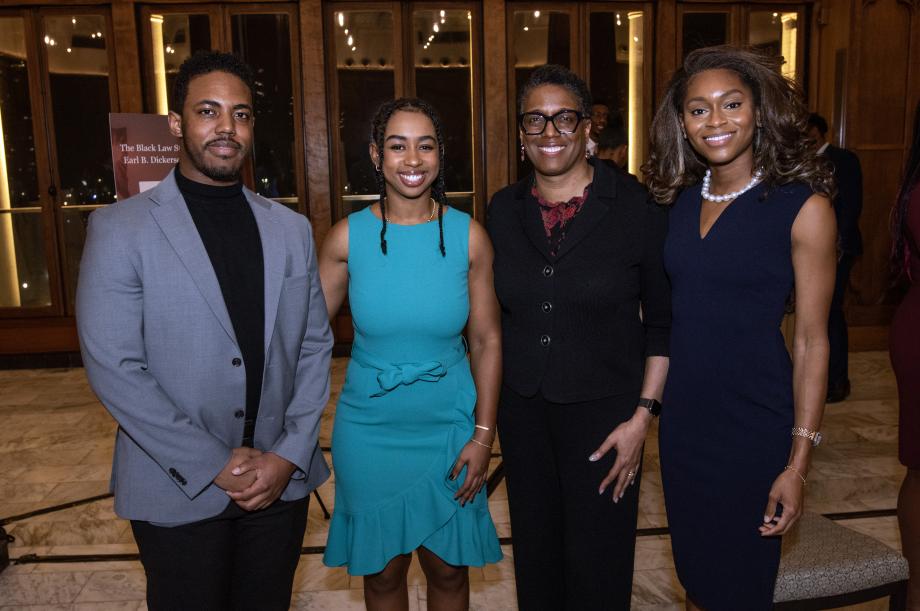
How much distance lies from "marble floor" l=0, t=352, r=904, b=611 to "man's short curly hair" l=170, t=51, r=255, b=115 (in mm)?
1983

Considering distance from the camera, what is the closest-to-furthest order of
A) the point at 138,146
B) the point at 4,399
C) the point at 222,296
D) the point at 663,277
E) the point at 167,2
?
the point at 222,296 → the point at 663,277 → the point at 138,146 → the point at 4,399 → the point at 167,2

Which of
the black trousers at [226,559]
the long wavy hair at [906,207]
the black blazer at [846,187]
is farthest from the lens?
the black blazer at [846,187]

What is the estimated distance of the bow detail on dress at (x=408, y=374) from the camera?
210 centimetres

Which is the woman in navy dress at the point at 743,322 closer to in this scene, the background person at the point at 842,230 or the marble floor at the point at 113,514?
the marble floor at the point at 113,514

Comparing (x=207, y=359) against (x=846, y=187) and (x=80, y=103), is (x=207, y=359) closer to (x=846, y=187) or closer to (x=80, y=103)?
(x=846, y=187)

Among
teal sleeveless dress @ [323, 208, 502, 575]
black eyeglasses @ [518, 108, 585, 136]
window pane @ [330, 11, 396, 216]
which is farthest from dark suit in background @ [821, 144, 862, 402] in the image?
teal sleeveless dress @ [323, 208, 502, 575]

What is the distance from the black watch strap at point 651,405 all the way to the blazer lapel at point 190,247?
1.07m

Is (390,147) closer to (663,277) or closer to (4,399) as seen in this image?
(663,277)

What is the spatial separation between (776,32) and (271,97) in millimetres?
4514

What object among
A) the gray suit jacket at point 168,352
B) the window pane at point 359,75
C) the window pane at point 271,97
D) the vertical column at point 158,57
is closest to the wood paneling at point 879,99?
the window pane at point 359,75

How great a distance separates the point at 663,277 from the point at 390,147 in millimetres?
816

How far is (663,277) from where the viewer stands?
6.79 ft

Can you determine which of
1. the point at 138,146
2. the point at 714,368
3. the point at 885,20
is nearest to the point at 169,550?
the point at 714,368

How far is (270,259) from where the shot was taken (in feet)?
6.11
